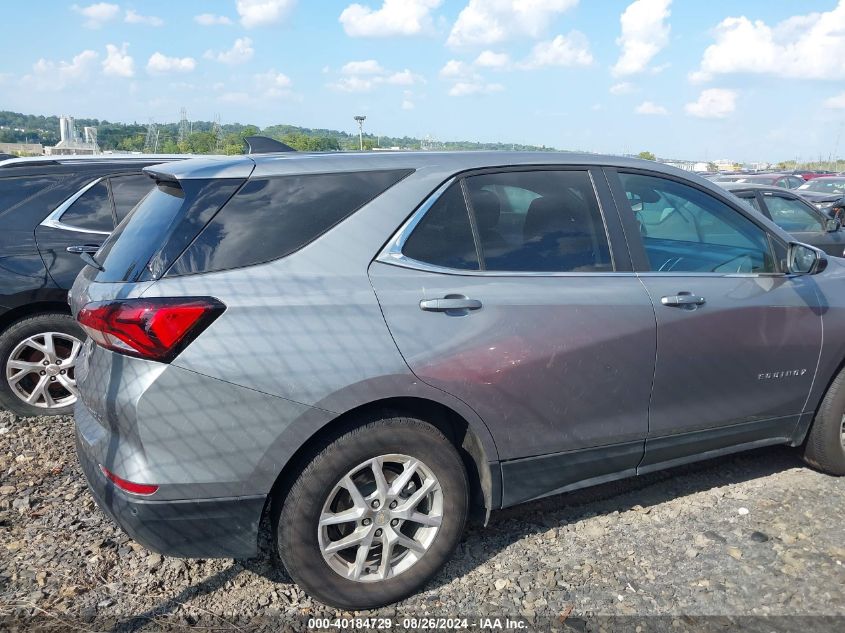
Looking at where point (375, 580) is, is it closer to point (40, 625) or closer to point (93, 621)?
point (93, 621)

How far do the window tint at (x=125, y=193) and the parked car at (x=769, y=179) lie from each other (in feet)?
42.2

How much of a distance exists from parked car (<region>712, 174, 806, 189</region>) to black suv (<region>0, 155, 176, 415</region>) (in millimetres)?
13248

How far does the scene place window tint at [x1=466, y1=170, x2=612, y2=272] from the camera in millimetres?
3096

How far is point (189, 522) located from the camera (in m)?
2.54

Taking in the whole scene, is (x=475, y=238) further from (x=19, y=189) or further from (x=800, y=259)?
(x=19, y=189)

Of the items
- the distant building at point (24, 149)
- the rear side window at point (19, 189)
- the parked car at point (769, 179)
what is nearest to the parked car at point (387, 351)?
the rear side window at point (19, 189)

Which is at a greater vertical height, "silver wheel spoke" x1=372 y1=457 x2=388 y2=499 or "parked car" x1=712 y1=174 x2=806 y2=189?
"parked car" x1=712 y1=174 x2=806 y2=189

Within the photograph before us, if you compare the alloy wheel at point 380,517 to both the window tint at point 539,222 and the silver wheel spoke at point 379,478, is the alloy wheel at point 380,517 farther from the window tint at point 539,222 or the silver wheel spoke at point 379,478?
the window tint at point 539,222

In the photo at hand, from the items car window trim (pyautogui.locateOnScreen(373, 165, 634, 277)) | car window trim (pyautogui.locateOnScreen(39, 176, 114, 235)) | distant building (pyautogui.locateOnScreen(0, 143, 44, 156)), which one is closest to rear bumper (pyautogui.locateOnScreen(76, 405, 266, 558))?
car window trim (pyautogui.locateOnScreen(373, 165, 634, 277))

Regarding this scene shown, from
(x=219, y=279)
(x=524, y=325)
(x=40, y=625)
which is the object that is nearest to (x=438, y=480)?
(x=524, y=325)

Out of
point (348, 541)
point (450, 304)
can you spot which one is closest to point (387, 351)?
point (450, 304)

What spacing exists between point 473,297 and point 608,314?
686mm

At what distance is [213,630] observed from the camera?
109 inches

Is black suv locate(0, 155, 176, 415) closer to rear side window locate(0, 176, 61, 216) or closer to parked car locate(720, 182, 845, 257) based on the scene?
rear side window locate(0, 176, 61, 216)
